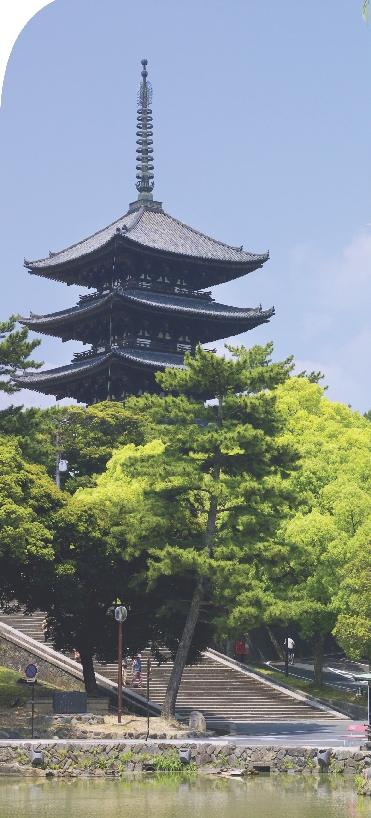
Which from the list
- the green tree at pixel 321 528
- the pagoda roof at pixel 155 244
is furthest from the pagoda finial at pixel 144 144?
the green tree at pixel 321 528

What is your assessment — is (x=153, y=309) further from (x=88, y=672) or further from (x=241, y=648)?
(x=88, y=672)

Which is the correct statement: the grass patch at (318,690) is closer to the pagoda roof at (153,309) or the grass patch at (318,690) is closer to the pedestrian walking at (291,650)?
the pedestrian walking at (291,650)

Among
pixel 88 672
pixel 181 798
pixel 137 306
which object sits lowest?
pixel 181 798

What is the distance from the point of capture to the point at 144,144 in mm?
76438

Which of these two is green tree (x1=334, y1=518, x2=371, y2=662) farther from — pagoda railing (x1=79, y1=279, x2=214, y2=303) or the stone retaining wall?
pagoda railing (x1=79, y1=279, x2=214, y2=303)

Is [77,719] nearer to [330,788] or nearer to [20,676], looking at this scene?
[20,676]

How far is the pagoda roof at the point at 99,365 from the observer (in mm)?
64250

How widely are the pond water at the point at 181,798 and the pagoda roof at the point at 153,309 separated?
39.7m

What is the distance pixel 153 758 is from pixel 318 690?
1520 centimetres

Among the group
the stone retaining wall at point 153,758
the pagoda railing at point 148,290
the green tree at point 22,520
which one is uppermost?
the pagoda railing at point 148,290

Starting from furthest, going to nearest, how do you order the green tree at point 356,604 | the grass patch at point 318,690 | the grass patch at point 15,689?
the grass patch at point 318,690
the green tree at point 356,604
the grass patch at point 15,689

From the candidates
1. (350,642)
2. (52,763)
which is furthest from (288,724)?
(52,763)

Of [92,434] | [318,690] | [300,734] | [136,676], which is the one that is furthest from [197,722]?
[92,434]

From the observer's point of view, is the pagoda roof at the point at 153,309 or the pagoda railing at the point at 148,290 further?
the pagoda railing at the point at 148,290
